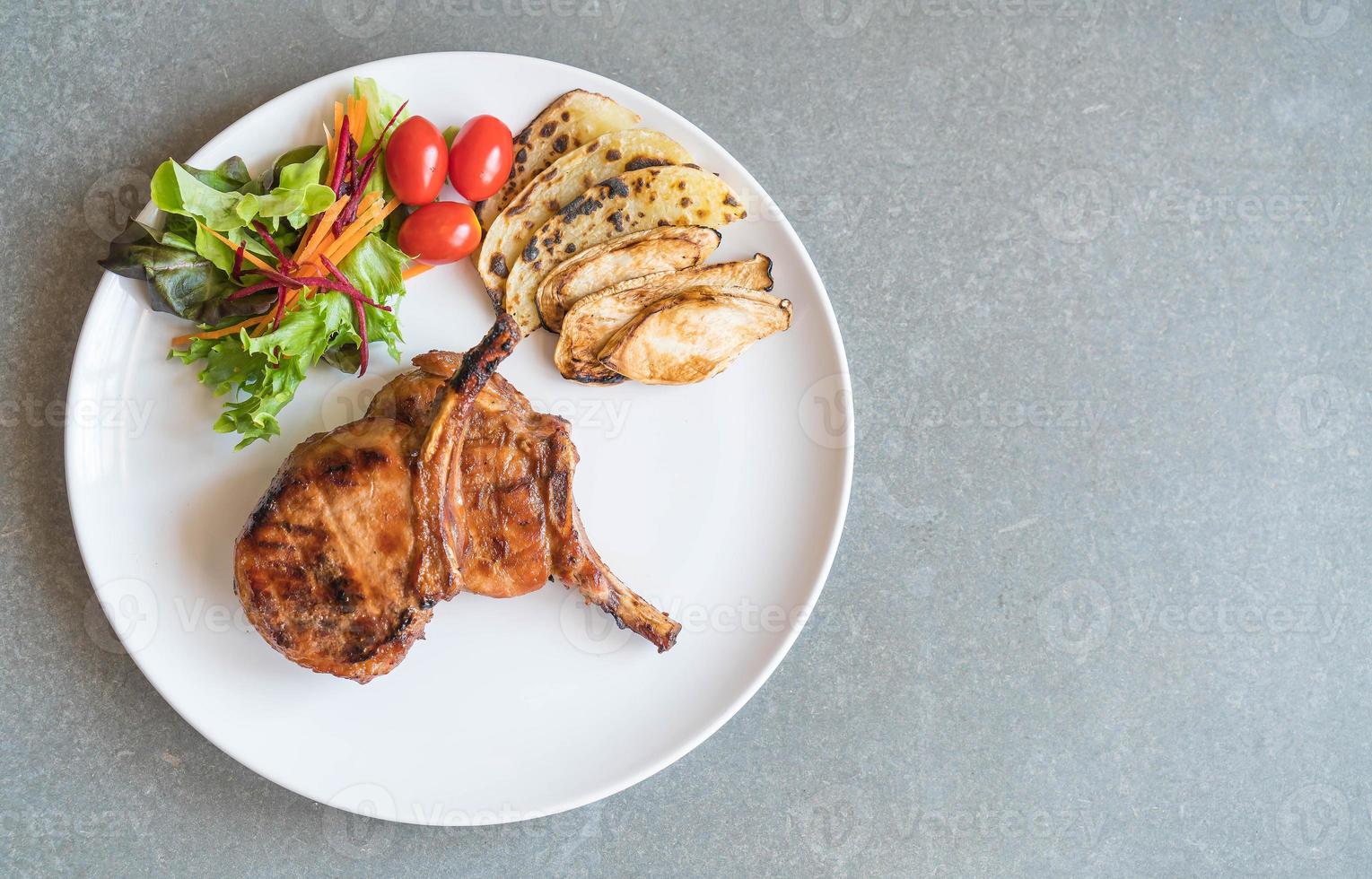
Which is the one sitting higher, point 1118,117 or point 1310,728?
point 1118,117

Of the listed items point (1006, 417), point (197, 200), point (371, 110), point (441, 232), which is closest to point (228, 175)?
point (197, 200)

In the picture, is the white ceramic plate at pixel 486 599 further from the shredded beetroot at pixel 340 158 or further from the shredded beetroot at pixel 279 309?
the shredded beetroot at pixel 279 309

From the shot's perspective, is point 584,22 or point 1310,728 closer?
point 584,22

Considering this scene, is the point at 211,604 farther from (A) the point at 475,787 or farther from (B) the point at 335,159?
(B) the point at 335,159

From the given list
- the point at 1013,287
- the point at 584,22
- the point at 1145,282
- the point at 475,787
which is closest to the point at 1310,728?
the point at 1145,282

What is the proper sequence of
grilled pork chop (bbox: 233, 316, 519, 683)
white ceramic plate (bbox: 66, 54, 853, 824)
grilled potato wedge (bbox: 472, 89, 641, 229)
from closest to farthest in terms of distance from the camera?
grilled pork chop (bbox: 233, 316, 519, 683), white ceramic plate (bbox: 66, 54, 853, 824), grilled potato wedge (bbox: 472, 89, 641, 229)

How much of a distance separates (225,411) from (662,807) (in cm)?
232

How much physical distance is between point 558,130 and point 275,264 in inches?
45.5

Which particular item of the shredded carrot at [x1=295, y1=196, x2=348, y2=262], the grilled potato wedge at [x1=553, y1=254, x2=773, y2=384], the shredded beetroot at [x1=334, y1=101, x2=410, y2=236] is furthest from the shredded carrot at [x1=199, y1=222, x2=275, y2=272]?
the grilled potato wedge at [x1=553, y1=254, x2=773, y2=384]

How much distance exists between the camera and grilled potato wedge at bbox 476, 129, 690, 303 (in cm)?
333

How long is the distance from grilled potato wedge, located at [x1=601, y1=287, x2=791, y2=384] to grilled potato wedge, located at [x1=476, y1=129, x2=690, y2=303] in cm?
51

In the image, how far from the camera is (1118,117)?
12.6 ft

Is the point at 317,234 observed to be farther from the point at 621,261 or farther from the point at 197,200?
the point at 621,261

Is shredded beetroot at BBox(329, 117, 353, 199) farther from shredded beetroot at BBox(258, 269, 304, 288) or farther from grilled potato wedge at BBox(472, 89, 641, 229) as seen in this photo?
grilled potato wedge at BBox(472, 89, 641, 229)
